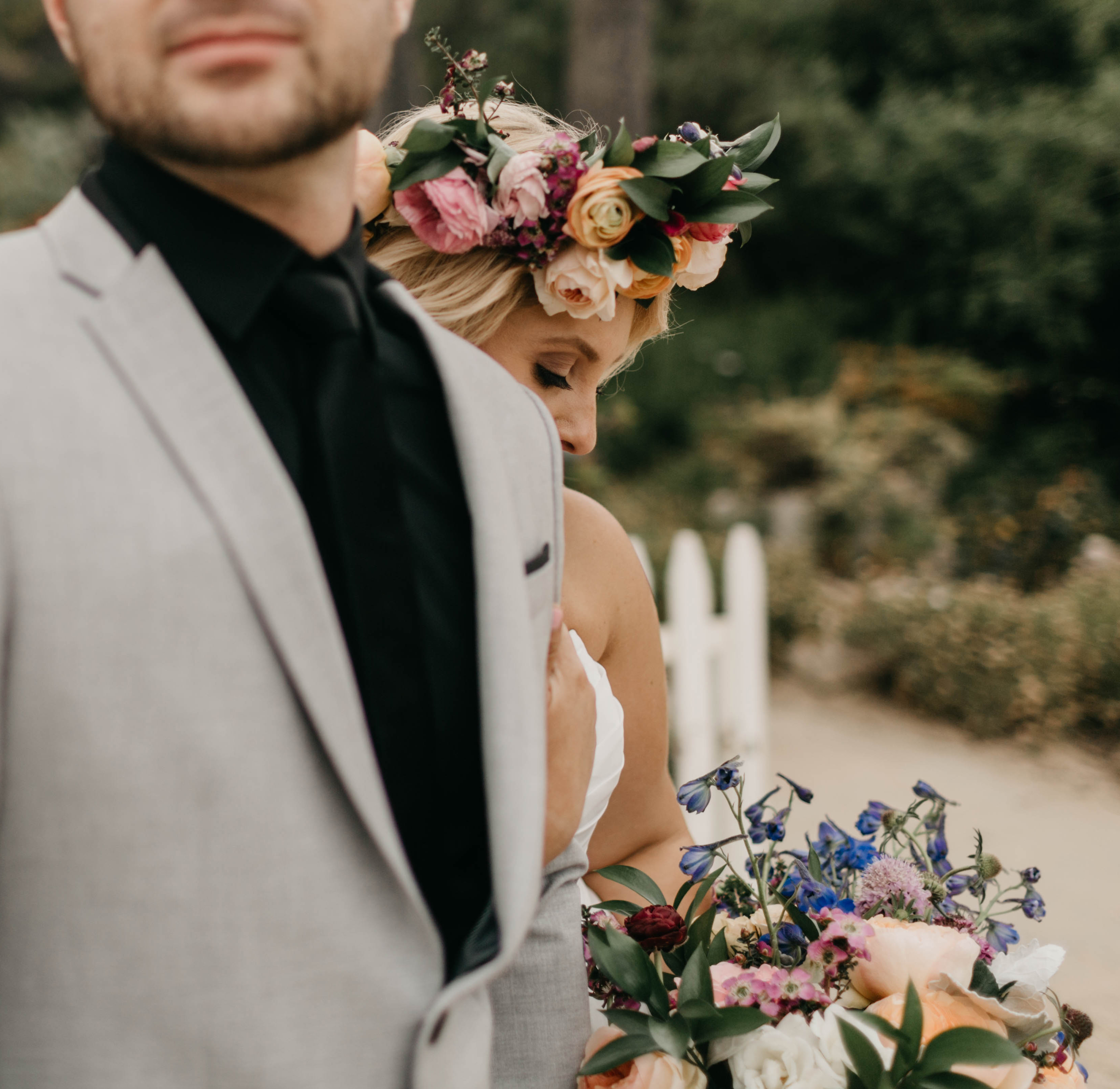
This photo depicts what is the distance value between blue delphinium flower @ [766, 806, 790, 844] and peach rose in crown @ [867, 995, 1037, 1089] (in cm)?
27

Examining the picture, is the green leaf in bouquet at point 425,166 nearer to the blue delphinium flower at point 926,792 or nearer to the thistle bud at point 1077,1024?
the blue delphinium flower at point 926,792

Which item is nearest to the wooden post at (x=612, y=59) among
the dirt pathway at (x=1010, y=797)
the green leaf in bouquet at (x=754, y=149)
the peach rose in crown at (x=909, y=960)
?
the dirt pathway at (x=1010, y=797)

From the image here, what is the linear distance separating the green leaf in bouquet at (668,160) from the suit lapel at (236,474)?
3.12 ft

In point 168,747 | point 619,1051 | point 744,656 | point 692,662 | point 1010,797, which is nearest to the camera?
point 168,747

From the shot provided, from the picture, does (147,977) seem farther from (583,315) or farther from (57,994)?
(583,315)

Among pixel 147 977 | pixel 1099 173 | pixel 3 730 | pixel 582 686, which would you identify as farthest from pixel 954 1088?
pixel 1099 173

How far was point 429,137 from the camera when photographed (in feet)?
5.49

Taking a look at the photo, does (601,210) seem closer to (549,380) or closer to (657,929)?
(549,380)

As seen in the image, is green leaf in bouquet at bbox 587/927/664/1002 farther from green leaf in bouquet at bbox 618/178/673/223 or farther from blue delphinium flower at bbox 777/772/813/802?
green leaf in bouquet at bbox 618/178/673/223

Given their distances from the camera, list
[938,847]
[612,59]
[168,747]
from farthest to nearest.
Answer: [612,59]
[938,847]
[168,747]

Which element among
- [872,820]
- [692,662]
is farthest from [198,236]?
[692,662]

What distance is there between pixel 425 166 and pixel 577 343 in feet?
1.26

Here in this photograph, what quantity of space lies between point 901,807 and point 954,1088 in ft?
15.2

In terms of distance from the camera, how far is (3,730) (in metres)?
0.88
